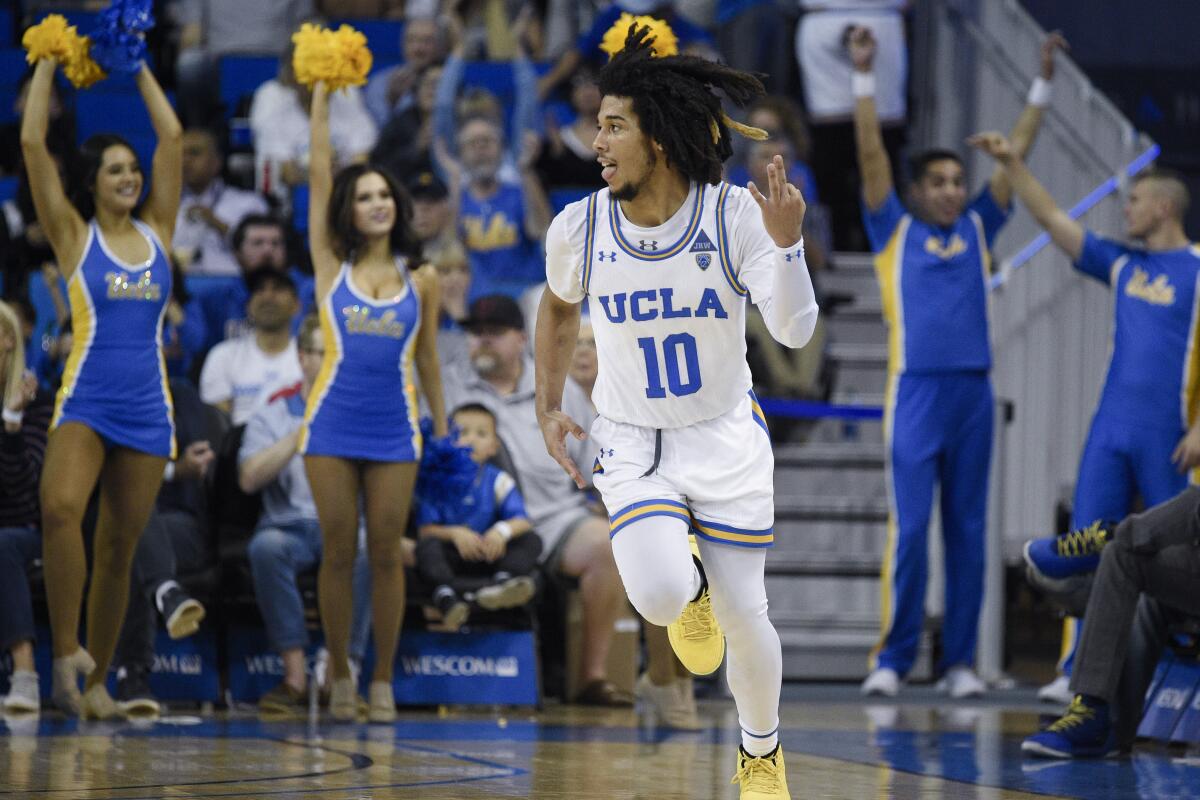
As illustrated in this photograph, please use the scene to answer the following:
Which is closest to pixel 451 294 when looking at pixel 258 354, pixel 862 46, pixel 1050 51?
pixel 258 354

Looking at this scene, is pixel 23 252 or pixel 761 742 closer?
pixel 761 742

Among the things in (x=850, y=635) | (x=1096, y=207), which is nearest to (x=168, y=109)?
(x=850, y=635)

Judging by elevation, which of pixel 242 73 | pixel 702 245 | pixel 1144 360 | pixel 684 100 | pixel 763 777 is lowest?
pixel 763 777

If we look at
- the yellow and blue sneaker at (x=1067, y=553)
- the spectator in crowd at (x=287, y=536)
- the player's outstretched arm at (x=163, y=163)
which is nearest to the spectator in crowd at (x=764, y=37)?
the spectator in crowd at (x=287, y=536)

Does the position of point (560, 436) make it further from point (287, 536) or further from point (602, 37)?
point (602, 37)

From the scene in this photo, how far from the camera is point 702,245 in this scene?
4293 millimetres

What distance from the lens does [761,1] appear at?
11102 millimetres

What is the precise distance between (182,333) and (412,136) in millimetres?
2196

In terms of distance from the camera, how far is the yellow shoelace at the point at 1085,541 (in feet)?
18.6

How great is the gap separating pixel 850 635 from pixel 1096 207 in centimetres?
264

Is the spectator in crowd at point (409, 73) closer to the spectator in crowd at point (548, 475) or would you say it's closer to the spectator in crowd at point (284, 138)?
the spectator in crowd at point (284, 138)

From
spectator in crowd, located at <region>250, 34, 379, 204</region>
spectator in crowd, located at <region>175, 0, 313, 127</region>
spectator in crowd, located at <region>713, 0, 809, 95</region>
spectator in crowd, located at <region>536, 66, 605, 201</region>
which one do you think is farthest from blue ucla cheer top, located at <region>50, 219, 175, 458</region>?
spectator in crowd, located at <region>713, 0, 809, 95</region>

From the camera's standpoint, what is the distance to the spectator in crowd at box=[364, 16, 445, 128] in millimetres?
10508

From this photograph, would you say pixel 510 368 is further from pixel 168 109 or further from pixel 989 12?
pixel 989 12
